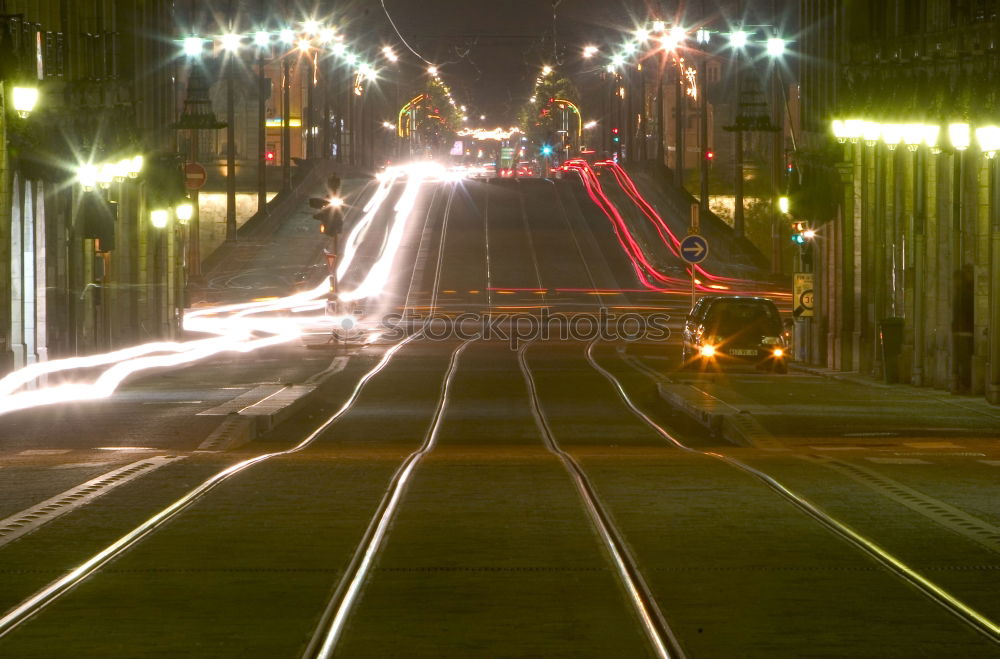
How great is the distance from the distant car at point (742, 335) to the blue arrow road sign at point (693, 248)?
7388 mm

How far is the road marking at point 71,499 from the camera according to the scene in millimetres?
11922

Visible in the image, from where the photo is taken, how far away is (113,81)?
125 feet

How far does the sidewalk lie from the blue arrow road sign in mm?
9381

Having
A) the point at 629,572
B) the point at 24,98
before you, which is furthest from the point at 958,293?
the point at 629,572

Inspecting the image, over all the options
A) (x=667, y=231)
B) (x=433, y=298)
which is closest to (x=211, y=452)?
(x=433, y=298)

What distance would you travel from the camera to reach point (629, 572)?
10141mm

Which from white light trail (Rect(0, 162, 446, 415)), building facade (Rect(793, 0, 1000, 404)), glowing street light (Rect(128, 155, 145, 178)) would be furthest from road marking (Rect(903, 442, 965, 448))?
glowing street light (Rect(128, 155, 145, 178))

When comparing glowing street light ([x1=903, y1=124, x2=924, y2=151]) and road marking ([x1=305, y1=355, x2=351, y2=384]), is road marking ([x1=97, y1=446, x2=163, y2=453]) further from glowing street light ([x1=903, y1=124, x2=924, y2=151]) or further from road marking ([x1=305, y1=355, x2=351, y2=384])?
glowing street light ([x1=903, y1=124, x2=924, y2=151])

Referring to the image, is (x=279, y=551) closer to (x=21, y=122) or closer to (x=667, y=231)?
(x=21, y=122)

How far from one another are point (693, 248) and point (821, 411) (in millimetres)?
18219

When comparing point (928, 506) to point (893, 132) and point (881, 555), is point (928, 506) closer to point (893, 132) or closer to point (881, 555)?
point (881, 555)

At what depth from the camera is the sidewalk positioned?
21328mm

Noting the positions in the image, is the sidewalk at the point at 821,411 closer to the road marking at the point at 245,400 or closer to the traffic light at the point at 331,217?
the road marking at the point at 245,400

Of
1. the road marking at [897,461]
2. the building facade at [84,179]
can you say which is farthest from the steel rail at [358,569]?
the building facade at [84,179]
